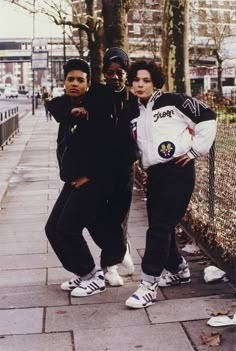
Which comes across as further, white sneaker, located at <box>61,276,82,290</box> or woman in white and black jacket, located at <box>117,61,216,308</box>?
white sneaker, located at <box>61,276,82,290</box>

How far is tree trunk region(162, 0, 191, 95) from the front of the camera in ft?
53.5

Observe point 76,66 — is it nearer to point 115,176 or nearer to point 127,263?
point 115,176

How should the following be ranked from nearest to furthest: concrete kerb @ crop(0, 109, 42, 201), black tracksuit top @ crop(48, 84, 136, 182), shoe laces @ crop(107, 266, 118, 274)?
black tracksuit top @ crop(48, 84, 136, 182) < shoe laces @ crop(107, 266, 118, 274) < concrete kerb @ crop(0, 109, 42, 201)

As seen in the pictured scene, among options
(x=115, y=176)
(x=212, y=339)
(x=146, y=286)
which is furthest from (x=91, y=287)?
(x=212, y=339)

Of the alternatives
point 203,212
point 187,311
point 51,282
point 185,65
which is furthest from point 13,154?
point 187,311

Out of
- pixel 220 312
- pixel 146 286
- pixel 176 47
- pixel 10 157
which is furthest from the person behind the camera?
pixel 10 157

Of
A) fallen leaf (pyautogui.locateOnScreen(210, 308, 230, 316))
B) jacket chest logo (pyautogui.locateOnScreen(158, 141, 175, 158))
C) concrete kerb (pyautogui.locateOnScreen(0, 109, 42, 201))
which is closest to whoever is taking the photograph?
fallen leaf (pyautogui.locateOnScreen(210, 308, 230, 316))

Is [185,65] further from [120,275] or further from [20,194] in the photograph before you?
[120,275]

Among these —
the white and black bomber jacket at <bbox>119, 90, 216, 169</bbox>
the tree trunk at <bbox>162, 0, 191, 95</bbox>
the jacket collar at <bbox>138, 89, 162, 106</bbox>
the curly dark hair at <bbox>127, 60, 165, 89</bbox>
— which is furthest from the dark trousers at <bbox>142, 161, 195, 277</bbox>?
the tree trunk at <bbox>162, 0, 191, 95</bbox>

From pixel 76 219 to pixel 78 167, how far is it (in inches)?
15.2

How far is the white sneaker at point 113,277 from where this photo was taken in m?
5.48

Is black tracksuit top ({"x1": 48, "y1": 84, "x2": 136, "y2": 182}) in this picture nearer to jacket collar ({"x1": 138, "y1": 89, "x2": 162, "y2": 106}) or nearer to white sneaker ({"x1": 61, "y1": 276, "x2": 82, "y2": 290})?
jacket collar ({"x1": 138, "y1": 89, "x2": 162, "y2": 106})

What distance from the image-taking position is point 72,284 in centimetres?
541

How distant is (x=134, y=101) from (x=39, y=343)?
1.91 metres
